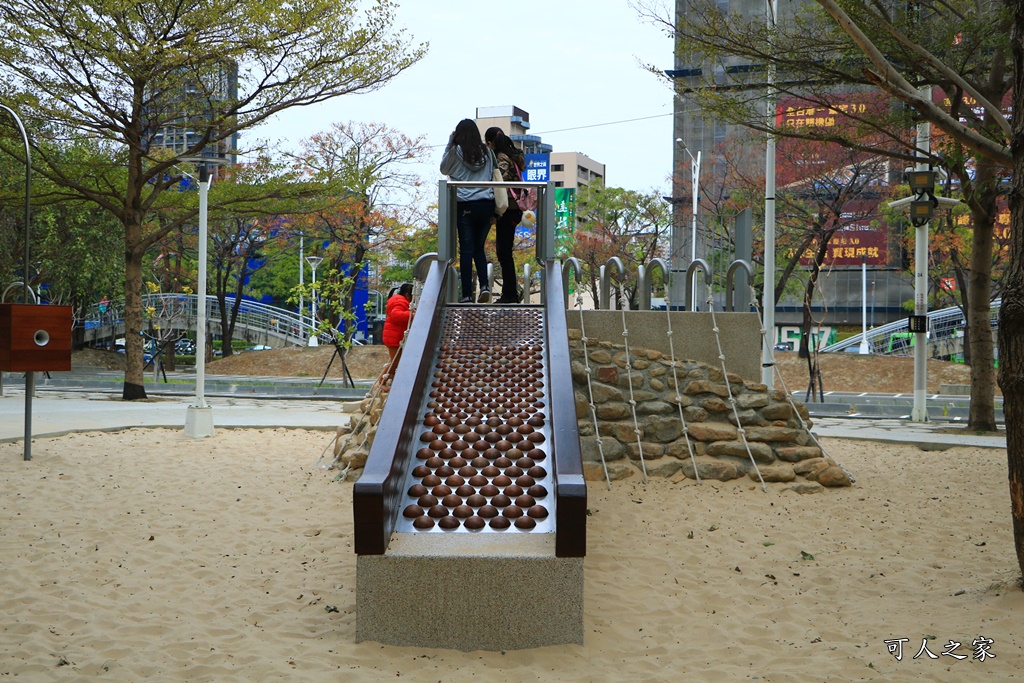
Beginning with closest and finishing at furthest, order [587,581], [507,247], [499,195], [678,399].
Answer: [587,581]
[678,399]
[499,195]
[507,247]

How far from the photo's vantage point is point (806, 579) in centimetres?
552

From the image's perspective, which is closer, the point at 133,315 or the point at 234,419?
the point at 234,419

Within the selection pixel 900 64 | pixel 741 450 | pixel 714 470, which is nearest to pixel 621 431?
pixel 714 470

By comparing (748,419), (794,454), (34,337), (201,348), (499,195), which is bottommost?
(794,454)

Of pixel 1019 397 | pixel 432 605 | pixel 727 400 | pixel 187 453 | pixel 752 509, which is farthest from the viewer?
pixel 187 453

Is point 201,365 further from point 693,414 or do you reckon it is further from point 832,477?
point 832,477

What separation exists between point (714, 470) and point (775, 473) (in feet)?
1.73

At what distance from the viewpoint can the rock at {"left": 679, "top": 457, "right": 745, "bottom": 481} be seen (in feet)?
25.9

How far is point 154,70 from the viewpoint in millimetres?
15562

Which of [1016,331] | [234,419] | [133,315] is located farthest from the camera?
[133,315]

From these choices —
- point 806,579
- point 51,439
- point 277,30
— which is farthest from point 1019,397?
point 277,30

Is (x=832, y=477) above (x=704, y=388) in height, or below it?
below

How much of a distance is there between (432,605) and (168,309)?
31.7 metres

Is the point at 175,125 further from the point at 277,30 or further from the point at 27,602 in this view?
the point at 27,602
